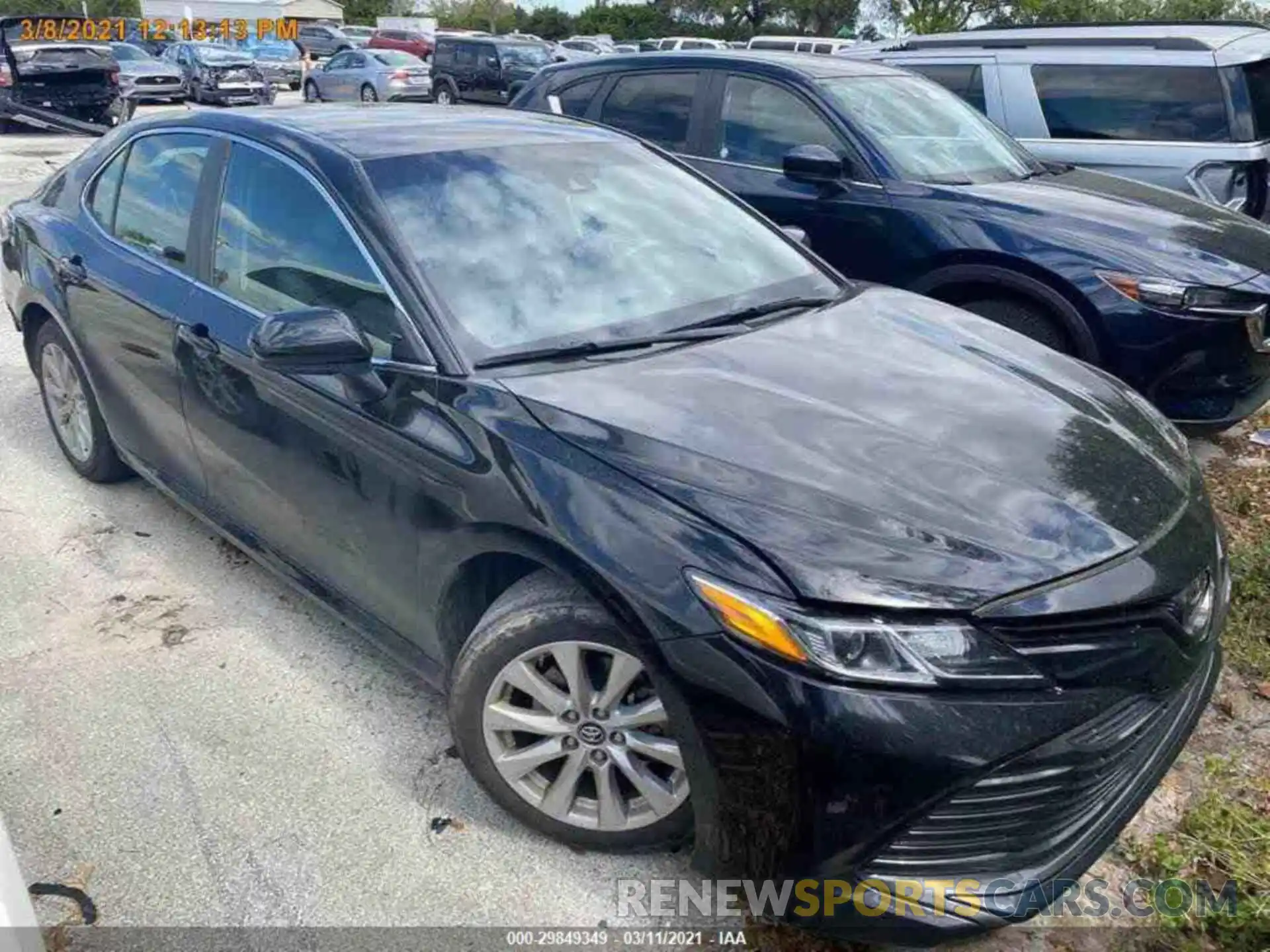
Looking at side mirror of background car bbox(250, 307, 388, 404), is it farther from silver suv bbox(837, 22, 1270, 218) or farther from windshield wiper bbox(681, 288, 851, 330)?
silver suv bbox(837, 22, 1270, 218)

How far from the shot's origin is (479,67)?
2395 centimetres

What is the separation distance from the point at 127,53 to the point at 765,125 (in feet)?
68.1

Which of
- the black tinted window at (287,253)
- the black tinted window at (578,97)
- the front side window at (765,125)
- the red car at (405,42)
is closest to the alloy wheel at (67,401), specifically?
the black tinted window at (287,253)

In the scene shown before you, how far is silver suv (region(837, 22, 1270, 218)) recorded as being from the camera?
243 inches

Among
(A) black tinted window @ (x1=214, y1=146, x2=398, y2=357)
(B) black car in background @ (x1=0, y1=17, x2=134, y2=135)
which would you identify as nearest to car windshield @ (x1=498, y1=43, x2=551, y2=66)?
(B) black car in background @ (x1=0, y1=17, x2=134, y2=135)

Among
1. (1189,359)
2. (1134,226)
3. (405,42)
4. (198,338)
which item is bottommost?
(1189,359)

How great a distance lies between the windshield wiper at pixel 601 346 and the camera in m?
2.58

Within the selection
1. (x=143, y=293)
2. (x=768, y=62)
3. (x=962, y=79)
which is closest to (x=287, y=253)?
(x=143, y=293)

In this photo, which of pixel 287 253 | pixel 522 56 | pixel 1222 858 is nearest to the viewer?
pixel 1222 858

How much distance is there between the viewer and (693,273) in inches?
123

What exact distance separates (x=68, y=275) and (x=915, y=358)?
3.16m

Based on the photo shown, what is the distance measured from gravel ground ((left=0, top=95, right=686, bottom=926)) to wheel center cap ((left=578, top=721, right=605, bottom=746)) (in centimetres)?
36

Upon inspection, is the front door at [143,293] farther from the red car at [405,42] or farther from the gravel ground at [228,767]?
the red car at [405,42]

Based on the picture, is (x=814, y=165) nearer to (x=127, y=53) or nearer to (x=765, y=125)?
(x=765, y=125)
